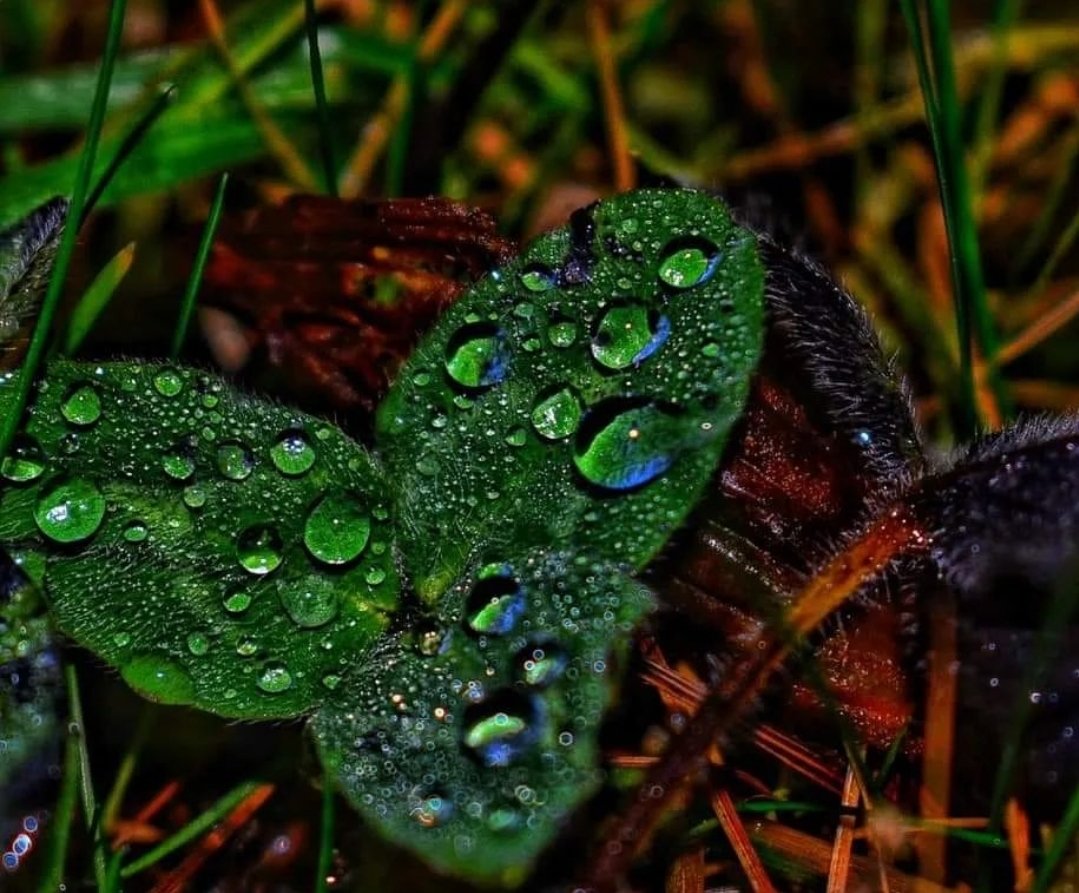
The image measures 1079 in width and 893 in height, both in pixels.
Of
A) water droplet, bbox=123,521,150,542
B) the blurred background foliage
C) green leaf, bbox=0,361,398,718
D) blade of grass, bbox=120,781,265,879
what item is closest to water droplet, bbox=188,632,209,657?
green leaf, bbox=0,361,398,718

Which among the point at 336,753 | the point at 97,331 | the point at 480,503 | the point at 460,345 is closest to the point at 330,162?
the point at 97,331

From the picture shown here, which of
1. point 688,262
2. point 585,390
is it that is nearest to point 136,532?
point 585,390

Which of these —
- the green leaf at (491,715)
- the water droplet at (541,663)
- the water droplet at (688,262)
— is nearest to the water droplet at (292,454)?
the green leaf at (491,715)

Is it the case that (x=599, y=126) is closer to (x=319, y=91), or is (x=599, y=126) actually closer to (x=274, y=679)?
(x=319, y=91)

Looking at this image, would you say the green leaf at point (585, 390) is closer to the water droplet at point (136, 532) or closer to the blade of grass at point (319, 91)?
the water droplet at point (136, 532)

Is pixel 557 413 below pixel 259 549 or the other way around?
the other way around
